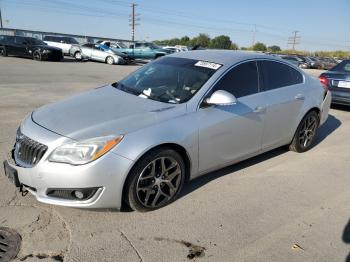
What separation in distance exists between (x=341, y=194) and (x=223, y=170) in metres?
1.49

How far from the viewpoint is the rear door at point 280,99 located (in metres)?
4.81

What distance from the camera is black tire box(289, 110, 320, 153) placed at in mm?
5622

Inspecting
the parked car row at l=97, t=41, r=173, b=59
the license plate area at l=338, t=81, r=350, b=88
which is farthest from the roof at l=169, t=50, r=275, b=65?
the parked car row at l=97, t=41, r=173, b=59

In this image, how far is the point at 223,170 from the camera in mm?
4852

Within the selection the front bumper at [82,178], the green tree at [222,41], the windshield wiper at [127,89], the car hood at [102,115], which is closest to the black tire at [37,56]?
the windshield wiper at [127,89]

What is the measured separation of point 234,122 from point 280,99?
109 cm

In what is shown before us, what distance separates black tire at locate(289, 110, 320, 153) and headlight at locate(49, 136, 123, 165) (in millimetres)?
3490

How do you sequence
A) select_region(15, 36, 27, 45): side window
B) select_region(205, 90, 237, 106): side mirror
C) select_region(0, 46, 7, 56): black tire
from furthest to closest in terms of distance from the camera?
select_region(0, 46, 7, 56): black tire
select_region(15, 36, 27, 45): side window
select_region(205, 90, 237, 106): side mirror

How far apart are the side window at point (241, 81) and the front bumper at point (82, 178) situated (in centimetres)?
155

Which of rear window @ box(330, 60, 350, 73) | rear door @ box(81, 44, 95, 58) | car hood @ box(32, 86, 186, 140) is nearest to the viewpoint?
car hood @ box(32, 86, 186, 140)

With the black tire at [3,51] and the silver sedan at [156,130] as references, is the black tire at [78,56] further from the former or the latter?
the silver sedan at [156,130]

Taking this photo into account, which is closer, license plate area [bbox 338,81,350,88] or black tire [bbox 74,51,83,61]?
license plate area [bbox 338,81,350,88]

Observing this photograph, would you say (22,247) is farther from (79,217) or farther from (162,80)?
(162,80)

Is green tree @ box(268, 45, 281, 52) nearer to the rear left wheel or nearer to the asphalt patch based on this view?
the rear left wheel
